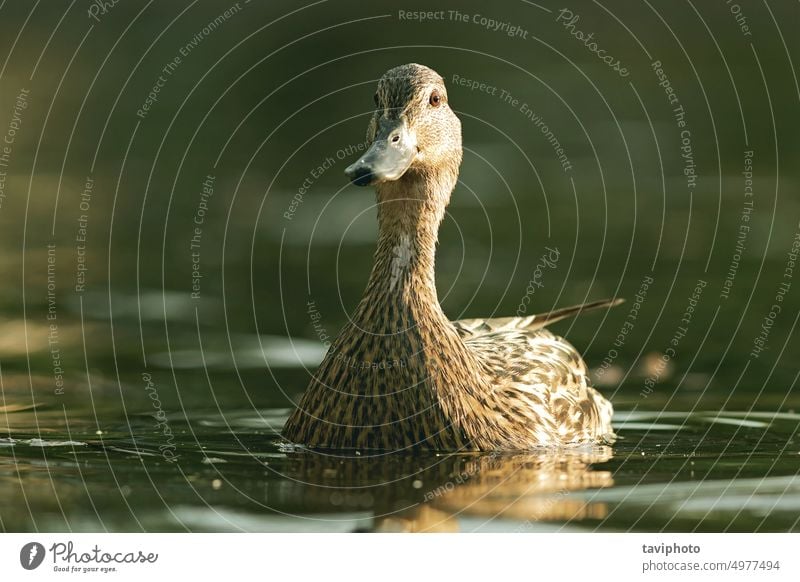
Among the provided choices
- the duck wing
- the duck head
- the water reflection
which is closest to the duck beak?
the duck head

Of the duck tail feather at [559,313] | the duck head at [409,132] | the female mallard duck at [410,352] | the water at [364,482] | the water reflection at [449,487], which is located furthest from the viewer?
the duck tail feather at [559,313]

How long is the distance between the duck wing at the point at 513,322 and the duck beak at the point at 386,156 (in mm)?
2972

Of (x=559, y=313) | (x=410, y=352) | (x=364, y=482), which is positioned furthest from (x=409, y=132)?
(x=559, y=313)

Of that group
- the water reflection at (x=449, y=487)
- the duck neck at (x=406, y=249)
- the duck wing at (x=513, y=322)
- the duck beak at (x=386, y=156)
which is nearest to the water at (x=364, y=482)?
the water reflection at (x=449, y=487)

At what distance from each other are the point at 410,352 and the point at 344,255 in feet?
24.4

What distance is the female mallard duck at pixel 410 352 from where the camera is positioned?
11141mm

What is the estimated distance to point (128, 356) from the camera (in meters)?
14.7

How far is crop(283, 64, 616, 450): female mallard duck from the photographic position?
11.1m

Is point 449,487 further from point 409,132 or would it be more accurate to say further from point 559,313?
point 559,313

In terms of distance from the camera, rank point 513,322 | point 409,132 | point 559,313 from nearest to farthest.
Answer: point 409,132
point 513,322
point 559,313

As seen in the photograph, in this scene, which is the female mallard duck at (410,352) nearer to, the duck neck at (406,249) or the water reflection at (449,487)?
the duck neck at (406,249)

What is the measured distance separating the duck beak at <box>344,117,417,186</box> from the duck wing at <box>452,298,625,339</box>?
9.75 feet

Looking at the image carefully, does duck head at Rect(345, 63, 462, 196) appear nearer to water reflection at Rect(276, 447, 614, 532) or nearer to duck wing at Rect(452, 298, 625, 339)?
water reflection at Rect(276, 447, 614, 532)

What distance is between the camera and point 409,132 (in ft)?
37.0
